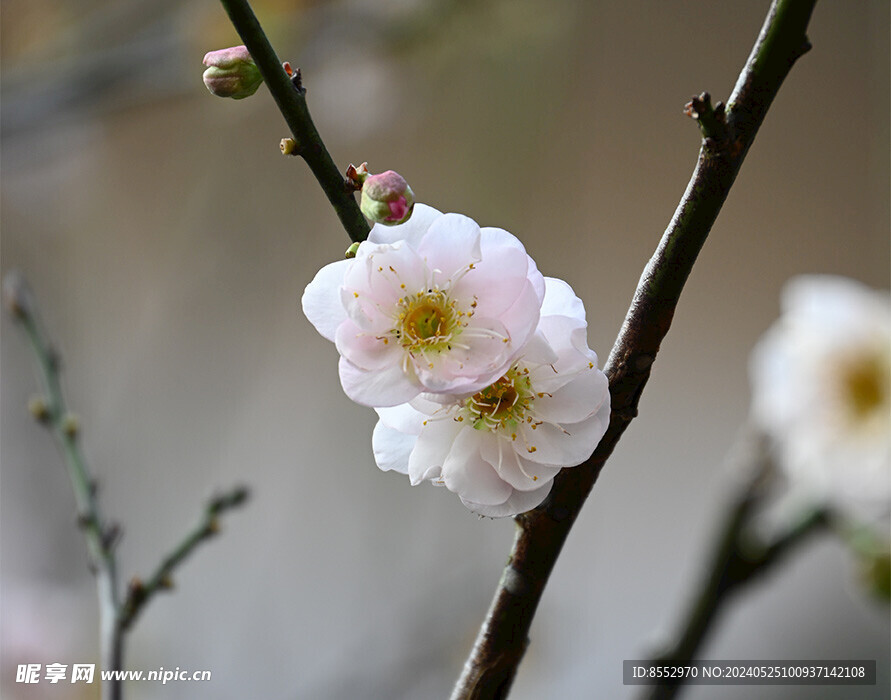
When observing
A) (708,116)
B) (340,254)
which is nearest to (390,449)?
(708,116)

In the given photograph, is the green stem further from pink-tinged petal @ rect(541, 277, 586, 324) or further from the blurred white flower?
the blurred white flower

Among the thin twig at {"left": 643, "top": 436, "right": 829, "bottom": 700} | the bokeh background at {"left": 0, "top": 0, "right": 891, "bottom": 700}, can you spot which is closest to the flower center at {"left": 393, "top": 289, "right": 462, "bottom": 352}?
the thin twig at {"left": 643, "top": 436, "right": 829, "bottom": 700}

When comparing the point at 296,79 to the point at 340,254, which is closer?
the point at 296,79

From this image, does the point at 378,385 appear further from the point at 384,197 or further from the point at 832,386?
the point at 832,386

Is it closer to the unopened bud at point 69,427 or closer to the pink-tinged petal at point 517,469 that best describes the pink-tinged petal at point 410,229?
the pink-tinged petal at point 517,469

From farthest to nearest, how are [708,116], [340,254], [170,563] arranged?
[340,254] → [170,563] → [708,116]

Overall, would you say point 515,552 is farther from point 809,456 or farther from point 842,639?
point 842,639

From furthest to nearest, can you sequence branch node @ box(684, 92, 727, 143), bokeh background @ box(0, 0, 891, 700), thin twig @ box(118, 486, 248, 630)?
bokeh background @ box(0, 0, 891, 700) < thin twig @ box(118, 486, 248, 630) < branch node @ box(684, 92, 727, 143)
